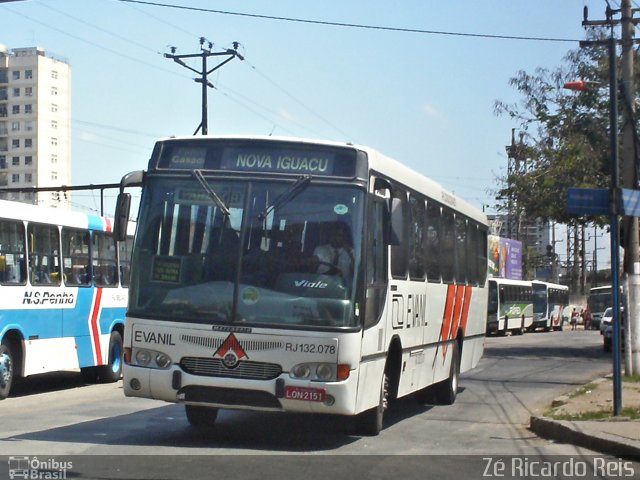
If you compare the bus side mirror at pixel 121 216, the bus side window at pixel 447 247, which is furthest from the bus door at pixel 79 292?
the bus side mirror at pixel 121 216

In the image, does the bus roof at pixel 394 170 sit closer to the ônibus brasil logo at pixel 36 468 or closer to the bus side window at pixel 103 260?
the ônibus brasil logo at pixel 36 468

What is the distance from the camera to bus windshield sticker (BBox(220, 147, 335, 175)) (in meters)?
10.6

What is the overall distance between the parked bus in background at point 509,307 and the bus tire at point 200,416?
39.6 m

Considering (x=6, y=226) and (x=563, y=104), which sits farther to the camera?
(x=563, y=104)

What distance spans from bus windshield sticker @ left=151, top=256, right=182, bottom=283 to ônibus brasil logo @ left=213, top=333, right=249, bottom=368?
83 cm

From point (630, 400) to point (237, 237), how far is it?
7541 millimetres

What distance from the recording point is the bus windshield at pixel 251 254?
1022 cm

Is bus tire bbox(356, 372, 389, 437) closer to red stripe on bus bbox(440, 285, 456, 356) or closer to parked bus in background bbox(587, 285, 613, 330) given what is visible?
red stripe on bus bbox(440, 285, 456, 356)

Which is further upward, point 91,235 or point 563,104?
point 563,104

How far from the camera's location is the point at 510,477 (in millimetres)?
9203

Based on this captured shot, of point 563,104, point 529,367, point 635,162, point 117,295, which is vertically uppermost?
point 563,104

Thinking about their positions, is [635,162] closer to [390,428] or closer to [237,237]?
[390,428]

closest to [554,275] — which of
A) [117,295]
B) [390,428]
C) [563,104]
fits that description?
[563,104]

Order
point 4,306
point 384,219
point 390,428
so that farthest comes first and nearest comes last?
point 4,306, point 390,428, point 384,219
